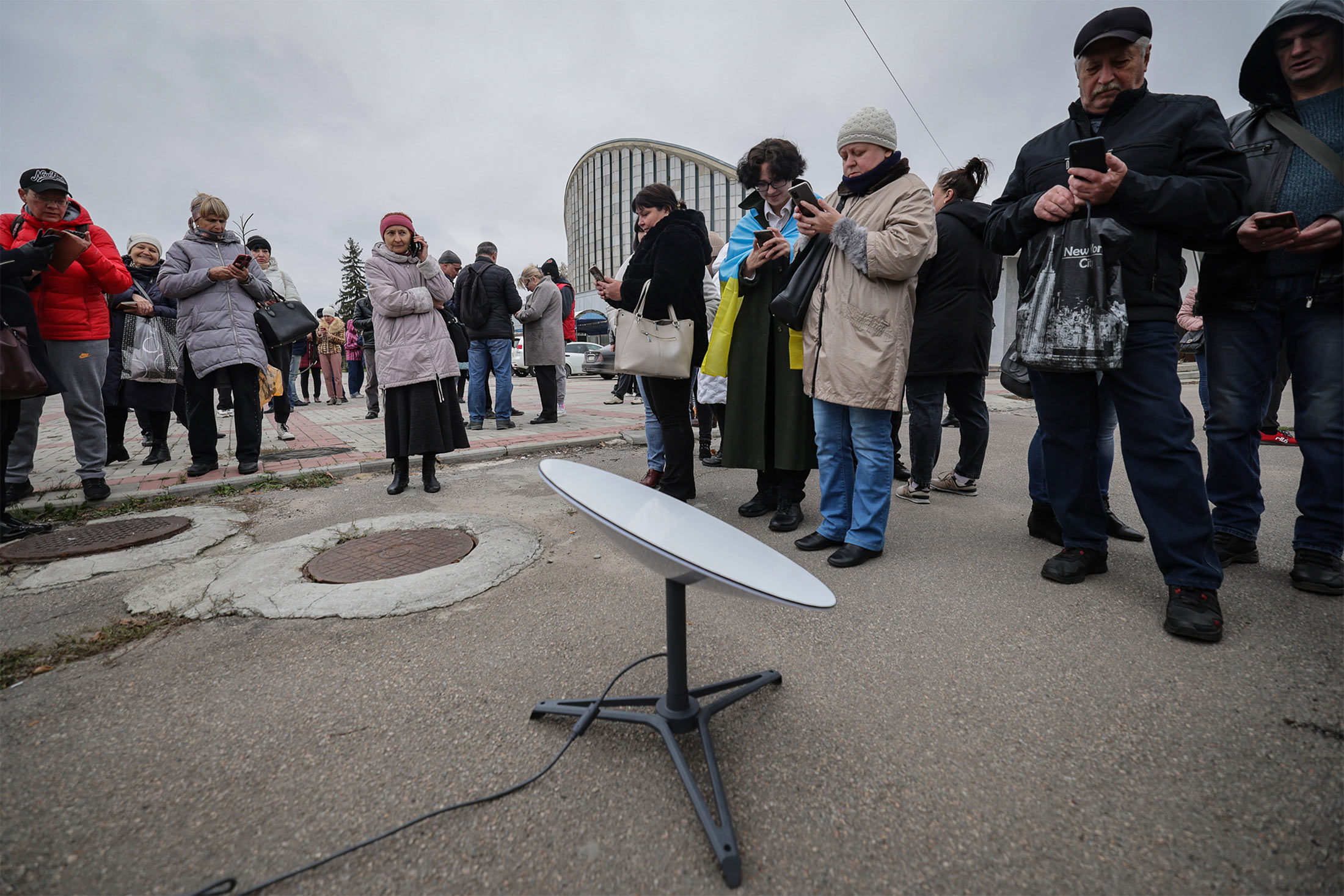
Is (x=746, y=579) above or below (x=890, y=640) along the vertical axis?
above

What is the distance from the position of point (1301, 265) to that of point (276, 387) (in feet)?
26.2

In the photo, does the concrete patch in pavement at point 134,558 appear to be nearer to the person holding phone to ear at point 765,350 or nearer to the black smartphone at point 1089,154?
the person holding phone to ear at point 765,350

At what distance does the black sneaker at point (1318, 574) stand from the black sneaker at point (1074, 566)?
669mm

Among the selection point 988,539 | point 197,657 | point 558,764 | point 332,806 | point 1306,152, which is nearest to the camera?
point 332,806

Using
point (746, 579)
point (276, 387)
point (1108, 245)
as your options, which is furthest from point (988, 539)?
point (276, 387)

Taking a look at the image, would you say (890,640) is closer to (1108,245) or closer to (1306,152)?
(1108,245)

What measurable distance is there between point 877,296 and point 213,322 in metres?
4.88

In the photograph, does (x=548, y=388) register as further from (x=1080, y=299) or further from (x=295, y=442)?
(x=1080, y=299)

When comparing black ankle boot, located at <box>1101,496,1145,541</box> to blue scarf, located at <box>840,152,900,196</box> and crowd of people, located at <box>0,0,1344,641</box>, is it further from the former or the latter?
blue scarf, located at <box>840,152,900,196</box>

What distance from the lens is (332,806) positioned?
141cm

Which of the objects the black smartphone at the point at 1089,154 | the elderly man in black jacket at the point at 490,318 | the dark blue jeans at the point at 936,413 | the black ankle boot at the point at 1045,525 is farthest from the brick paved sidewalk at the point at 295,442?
the black smartphone at the point at 1089,154

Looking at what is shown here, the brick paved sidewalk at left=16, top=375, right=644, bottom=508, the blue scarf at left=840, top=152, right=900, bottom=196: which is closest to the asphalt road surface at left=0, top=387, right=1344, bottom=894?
the blue scarf at left=840, top=152, right=900, bottom=196

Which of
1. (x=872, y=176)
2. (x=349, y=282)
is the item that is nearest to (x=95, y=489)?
(x=872, y=176)

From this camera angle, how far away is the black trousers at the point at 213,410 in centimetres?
486
